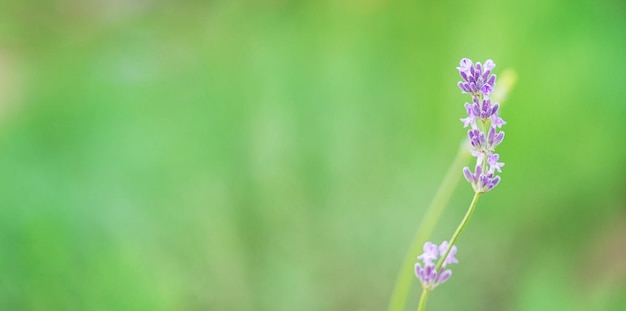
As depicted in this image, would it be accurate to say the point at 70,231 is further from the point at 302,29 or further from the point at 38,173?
the point at 302,29

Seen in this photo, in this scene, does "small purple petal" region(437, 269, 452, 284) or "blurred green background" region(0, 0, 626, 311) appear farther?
"blurred green background" region(0, 0, 626, 311)

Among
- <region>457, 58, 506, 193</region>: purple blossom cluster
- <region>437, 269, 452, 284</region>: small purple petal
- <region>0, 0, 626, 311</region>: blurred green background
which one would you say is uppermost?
<region>0, 0, 626, 311</region>: blurred green background

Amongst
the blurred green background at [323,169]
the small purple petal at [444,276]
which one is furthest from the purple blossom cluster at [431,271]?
the blurred green background at [323,169]

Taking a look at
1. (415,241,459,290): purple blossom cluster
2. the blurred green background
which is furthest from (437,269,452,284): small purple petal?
the blurred green background

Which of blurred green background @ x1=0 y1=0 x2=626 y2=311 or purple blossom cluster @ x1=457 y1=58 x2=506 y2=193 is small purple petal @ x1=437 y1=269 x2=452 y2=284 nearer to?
purple blossom cluster @ x1=457 y1=58 x2=506 y2=193

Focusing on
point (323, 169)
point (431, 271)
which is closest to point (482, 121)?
point (431, 271)

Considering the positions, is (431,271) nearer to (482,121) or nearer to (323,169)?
(482,121)

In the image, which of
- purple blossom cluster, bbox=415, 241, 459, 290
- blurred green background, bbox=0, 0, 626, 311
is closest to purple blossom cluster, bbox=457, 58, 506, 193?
purple blossom cluster, bbox=415, 241, 459, 290

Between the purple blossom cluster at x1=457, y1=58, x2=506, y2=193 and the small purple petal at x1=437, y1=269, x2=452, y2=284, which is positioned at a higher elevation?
the purple blossom cluster at x1=457, y1=58, x2=506, y2=193
